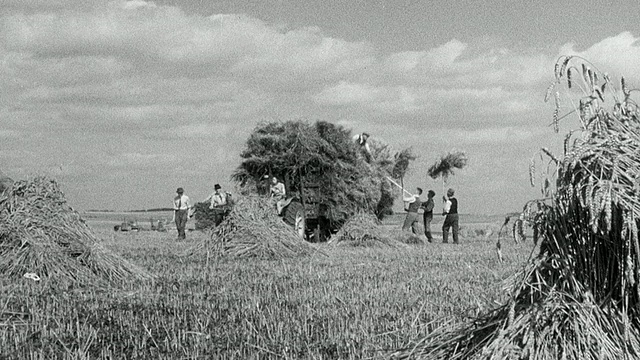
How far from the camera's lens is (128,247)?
59.8 feet

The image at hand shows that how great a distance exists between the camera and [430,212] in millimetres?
23766

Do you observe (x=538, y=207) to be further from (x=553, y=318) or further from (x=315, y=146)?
(x=315, y=146)

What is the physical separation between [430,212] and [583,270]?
1947 cm

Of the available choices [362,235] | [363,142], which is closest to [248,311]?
[362,235]

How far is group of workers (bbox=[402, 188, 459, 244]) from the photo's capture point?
22734 mm

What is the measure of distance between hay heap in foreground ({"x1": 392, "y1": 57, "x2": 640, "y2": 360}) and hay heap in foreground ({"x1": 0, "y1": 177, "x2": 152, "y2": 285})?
6934mm

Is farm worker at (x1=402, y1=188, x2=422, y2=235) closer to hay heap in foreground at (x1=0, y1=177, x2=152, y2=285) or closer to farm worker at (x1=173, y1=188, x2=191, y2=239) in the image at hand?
farm worker at (x1=173, y1=188, x2=191, y2=239)

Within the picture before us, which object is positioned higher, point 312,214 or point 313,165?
point 313,165

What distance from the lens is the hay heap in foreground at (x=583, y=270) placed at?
415 centimetres

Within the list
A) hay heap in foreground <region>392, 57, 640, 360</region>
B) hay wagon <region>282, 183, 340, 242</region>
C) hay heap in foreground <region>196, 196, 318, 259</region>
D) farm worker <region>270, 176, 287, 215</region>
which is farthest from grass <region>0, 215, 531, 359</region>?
hay wagon <region>282, 183, 340, 242</region>

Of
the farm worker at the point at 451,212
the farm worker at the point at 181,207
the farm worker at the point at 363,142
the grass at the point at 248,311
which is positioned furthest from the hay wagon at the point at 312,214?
the grass at the point at 248,311

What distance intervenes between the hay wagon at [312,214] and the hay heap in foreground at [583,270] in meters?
15.7

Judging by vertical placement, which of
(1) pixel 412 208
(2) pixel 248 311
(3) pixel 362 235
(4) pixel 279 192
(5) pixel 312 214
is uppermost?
(4) pixel 279 192

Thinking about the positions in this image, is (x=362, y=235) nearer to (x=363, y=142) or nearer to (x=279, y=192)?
(x=279, y=192)
